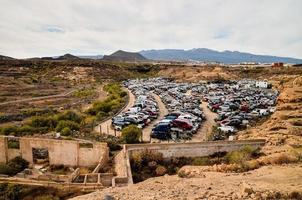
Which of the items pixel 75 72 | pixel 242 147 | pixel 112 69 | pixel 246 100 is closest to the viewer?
pixel 242 147

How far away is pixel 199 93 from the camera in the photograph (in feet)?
268

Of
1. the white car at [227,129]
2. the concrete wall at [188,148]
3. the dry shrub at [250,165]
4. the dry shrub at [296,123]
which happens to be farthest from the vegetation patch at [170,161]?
the white car at [227,129]

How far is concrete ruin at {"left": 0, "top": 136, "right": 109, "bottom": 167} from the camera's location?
100 ft

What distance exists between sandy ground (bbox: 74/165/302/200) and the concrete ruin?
1085cm

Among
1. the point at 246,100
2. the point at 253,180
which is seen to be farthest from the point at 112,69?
the point at 253,180

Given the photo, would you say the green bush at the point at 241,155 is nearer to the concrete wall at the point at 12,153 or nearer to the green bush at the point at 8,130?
the concrete wall at the point at 12,153

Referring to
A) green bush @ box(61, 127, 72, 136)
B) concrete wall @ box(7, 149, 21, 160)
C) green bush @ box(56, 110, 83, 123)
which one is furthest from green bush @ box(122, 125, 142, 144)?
green bush @ box(56, 110, 83, 123)

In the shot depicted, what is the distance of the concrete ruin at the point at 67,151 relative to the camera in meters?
30.6

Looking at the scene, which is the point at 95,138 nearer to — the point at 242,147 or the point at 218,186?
the point at 242,147

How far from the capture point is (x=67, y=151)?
3095 centimetres

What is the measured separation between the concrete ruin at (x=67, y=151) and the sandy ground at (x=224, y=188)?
35.6ft

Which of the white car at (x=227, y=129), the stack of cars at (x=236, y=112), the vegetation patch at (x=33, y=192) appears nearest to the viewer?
the vegetation patch at (x=33, y=192)

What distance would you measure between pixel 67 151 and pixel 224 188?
16912mm

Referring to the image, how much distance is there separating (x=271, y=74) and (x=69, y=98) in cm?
7166
